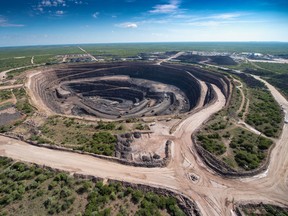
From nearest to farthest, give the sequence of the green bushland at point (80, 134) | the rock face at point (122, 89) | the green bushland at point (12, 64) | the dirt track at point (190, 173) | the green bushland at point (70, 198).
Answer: the green bushland at point (70, 198) < the dirt track at point (190, 173) < the green bushland at point (80, 134) < the rock face at point (122, 89) < the green bushland at point (12, 64)

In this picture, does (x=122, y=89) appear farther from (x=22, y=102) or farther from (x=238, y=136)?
(x=238, y=136)

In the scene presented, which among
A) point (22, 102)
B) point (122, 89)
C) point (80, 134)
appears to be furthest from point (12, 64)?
point (80, 134)

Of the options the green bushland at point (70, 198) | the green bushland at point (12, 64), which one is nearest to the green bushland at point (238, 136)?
the green bushland at point (70, 198)

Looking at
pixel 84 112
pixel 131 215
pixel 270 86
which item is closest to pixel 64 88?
pixel 84 112

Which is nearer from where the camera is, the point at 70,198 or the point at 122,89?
the point at 70,198

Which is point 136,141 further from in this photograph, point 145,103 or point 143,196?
point 145,103

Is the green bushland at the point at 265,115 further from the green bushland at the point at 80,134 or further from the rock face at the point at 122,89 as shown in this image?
the green bushland at the point at 80,134

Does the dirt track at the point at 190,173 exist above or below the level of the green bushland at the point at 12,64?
below

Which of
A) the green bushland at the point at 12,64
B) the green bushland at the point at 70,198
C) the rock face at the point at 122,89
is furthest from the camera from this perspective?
the green bushland at the point at 12,64
